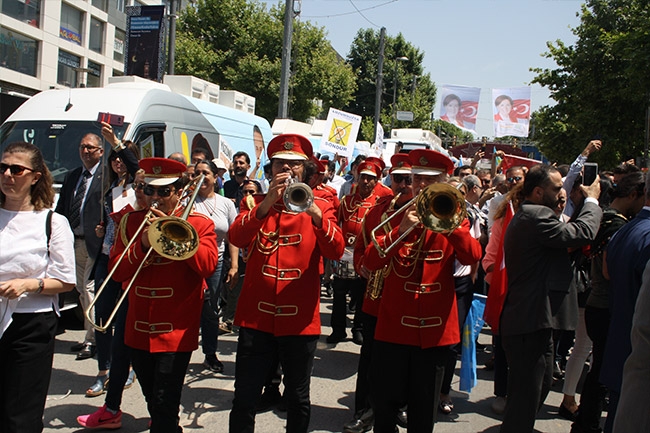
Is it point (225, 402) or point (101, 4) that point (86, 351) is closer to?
point (225, 402)

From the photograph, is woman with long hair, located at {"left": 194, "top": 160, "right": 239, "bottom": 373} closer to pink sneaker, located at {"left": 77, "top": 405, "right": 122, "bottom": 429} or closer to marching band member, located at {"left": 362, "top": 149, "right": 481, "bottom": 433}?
pink sneaker, located at {"left": 77, "top": 405, "right": 122, "bottom": 429}

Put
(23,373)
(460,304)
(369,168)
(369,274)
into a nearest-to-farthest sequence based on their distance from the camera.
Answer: (23,373)
(369,274)
(460,304)
(369,168)

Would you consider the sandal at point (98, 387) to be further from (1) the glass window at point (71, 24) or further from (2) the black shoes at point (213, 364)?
(1) the glass window at point (71, 24)

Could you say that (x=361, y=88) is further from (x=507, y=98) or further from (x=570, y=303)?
(x=570, y=303)

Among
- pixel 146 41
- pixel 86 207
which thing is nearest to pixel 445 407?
pixel 86 207

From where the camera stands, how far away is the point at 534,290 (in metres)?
3.88

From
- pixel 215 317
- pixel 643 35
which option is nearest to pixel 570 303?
pixel 215 317

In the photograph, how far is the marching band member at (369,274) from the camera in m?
4.05

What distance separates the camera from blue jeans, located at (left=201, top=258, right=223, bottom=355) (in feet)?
19.0

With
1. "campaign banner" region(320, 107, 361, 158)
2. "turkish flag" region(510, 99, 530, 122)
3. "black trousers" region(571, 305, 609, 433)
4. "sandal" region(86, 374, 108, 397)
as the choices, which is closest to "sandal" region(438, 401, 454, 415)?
"black trousers" region(571, 305, 609, 433)

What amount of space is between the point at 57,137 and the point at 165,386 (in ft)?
19.4

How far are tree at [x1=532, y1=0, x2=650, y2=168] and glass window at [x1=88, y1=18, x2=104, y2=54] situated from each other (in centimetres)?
2322

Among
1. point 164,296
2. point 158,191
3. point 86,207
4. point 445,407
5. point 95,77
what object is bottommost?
point 445,407

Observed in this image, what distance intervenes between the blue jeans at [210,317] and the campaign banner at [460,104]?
85.2 ft
